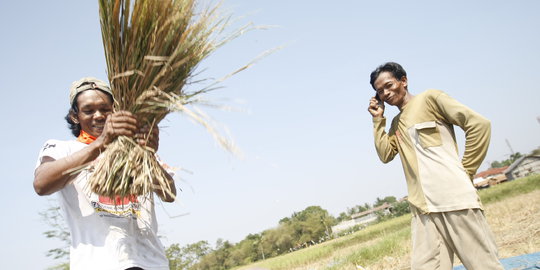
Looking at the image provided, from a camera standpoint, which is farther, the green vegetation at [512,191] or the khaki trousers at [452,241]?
the green vegetation at [512,191]

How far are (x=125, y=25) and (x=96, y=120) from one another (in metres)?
0.52

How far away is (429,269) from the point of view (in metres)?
2.16

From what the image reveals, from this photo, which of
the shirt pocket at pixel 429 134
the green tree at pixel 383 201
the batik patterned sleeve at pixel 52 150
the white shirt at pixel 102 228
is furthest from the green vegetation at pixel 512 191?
the green tree at pixel 383 201

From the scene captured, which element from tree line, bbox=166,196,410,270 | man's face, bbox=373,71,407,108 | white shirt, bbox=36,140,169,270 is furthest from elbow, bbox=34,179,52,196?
tree line, bbox=166,196,410,270

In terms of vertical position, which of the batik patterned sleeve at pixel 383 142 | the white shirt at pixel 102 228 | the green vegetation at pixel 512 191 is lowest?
the green vegetation at pixel 512 191

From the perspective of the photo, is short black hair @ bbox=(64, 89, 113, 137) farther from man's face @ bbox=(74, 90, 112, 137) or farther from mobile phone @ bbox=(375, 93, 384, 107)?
mobile phone @ bbox=(375, 93, 384, 107)

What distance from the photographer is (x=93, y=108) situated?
5.61 ft

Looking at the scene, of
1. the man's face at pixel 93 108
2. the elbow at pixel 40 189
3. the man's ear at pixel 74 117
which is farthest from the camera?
the man's ear at pixel 74 117

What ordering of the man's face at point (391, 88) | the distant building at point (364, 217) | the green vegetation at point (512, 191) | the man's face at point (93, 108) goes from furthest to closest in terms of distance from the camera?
1. the distant building at point (364, 217)
2. the green vegetation at point (512, 191)
3. the man's face at point (391, 88)
4. the man's face at point (93, 108)

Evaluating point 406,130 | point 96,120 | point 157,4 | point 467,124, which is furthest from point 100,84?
point 467,124

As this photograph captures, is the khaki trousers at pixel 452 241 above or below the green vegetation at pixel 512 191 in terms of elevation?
above

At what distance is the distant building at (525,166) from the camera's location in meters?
41.0

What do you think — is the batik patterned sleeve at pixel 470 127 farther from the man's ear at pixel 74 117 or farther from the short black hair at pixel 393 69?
the man's ear at pixel 74 117

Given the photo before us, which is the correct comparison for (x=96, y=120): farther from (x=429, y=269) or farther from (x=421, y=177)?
(x=429, y=269)
